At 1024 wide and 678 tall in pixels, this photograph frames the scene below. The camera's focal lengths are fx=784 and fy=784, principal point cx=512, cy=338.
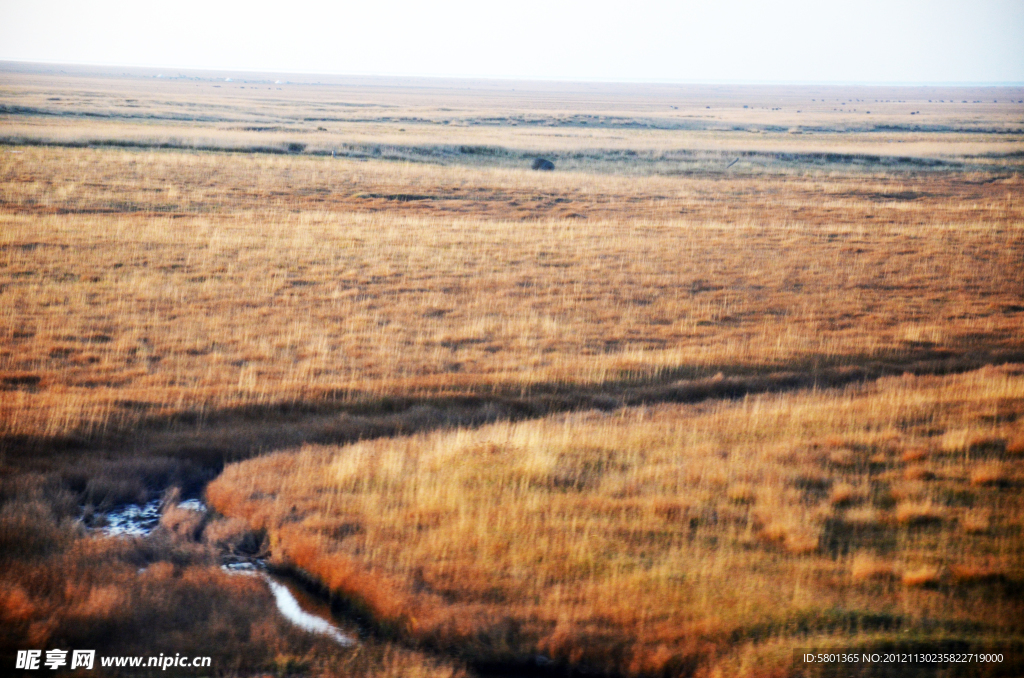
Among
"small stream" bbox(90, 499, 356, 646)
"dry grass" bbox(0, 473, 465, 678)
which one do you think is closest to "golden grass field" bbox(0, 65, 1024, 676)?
"dry grass" bbox(0, 473, 465, 678)

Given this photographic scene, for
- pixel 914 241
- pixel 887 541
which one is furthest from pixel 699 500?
pixel 914 241

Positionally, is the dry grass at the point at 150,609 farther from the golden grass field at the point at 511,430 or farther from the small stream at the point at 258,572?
the small stream at the point at 258,572

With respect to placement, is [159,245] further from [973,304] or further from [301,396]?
[973,304]

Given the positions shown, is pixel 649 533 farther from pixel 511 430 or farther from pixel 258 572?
pixel 258 572

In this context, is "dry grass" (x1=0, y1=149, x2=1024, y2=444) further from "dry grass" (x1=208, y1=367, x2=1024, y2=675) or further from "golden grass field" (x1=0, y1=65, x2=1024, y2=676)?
"dry grass" (x1=208, y1=367, x2=1024, y2=675)

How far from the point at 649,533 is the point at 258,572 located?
166 inches

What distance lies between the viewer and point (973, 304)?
20.7 meters

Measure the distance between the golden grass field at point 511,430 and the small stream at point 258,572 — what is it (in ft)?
0.72

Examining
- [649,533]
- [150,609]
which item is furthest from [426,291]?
[150,609]

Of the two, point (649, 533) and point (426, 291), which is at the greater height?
point (426, 291)

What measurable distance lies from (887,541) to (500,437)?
5.25 meters

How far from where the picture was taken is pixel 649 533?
28.6 feet

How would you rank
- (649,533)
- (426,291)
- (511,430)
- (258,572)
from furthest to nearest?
1. (426,291)
2. (511,430)
3. (649,533)
4. (258,572)

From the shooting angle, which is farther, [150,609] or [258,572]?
[258,572]
